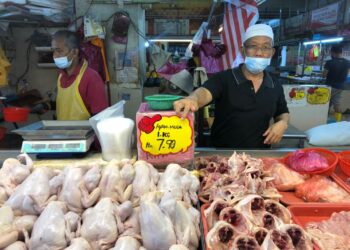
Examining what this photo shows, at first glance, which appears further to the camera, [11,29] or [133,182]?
[11,29]

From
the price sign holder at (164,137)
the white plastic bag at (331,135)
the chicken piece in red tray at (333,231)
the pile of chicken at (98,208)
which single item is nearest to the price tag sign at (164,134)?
the price sign holder at (164,137)

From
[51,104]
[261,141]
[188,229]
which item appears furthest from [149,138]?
[51,104]

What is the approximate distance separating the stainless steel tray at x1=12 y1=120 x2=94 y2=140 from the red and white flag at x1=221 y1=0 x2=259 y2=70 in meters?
3.05

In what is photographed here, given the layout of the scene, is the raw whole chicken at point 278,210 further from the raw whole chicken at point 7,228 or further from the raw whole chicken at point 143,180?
the raw whole chicken at point 7,228

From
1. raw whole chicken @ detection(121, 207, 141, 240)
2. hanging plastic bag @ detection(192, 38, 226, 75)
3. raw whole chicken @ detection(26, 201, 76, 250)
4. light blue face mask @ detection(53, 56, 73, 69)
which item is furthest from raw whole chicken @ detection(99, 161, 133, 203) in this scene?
hanging plastic bag @ detection(192, 38, 226, 75)

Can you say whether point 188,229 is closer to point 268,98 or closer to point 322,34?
point 268,98

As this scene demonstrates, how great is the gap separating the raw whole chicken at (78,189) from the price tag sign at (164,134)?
15.1 inches

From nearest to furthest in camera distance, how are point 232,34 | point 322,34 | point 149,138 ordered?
1. point 149,138
2. point 232,34
3. point 322,34

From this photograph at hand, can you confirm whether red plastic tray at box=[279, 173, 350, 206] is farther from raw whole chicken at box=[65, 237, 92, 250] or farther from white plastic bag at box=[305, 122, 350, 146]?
raw whole chicken at box=[65, 237, 92, 250]

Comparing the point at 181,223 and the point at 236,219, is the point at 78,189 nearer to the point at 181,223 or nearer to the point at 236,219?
the point at 181,223

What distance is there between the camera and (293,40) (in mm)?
13227

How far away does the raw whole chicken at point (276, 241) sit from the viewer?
1.12 meters

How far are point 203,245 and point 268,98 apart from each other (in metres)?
1.77

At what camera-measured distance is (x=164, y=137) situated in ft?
5.57
